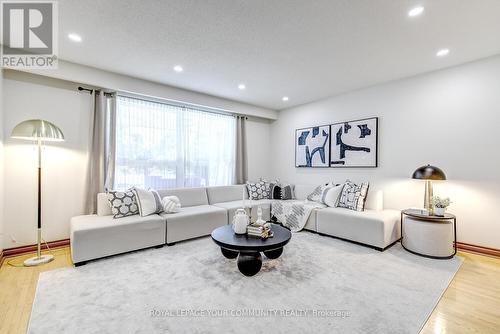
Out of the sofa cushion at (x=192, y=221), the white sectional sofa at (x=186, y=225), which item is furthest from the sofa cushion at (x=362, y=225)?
the sofa cushion at (x=192, y=221)

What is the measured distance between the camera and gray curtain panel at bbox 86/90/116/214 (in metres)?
3.58

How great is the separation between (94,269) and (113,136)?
2.08 m

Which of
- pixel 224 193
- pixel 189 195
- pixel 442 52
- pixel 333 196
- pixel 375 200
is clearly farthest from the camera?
pixel 224 193

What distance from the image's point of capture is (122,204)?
3338 millimetres

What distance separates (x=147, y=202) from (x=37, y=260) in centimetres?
140

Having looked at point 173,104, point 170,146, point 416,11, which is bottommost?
point 170,146

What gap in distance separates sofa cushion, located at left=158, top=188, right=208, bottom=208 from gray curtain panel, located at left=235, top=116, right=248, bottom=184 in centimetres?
116

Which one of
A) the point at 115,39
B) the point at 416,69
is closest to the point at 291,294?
the point at 115,39

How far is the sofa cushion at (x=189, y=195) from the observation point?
4.08 m

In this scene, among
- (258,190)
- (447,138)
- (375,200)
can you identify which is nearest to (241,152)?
(258,190)

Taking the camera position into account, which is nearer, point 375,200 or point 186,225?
point 186,225

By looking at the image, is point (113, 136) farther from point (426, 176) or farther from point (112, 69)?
point (426, 176)
